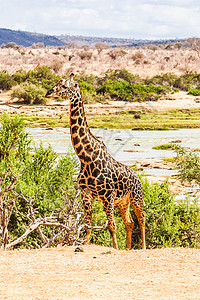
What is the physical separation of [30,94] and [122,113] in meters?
6.96

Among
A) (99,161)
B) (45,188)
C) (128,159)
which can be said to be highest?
(99,161)

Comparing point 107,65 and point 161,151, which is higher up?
point 107,65

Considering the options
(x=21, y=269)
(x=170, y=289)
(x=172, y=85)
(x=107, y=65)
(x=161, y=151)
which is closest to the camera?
(x=170, y=289)

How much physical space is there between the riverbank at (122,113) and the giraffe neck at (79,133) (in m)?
19.5

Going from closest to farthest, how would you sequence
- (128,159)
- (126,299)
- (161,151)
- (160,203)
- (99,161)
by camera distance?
(126,299), (99,161), (160,203), (128,159), (161,151)

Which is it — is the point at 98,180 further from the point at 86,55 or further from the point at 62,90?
the point at 86,55

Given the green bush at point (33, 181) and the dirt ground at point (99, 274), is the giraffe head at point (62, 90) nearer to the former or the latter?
the green bush at point (33, 181)

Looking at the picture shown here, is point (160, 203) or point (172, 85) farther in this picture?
point (172, 85)

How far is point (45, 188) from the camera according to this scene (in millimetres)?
8094

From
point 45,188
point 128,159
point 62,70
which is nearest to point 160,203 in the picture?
point 45,188

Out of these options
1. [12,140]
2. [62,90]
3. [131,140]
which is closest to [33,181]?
[12,140]

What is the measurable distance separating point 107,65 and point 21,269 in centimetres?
5882

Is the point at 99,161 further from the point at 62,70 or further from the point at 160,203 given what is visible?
the point at 62,70

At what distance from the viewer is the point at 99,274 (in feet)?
13.5
